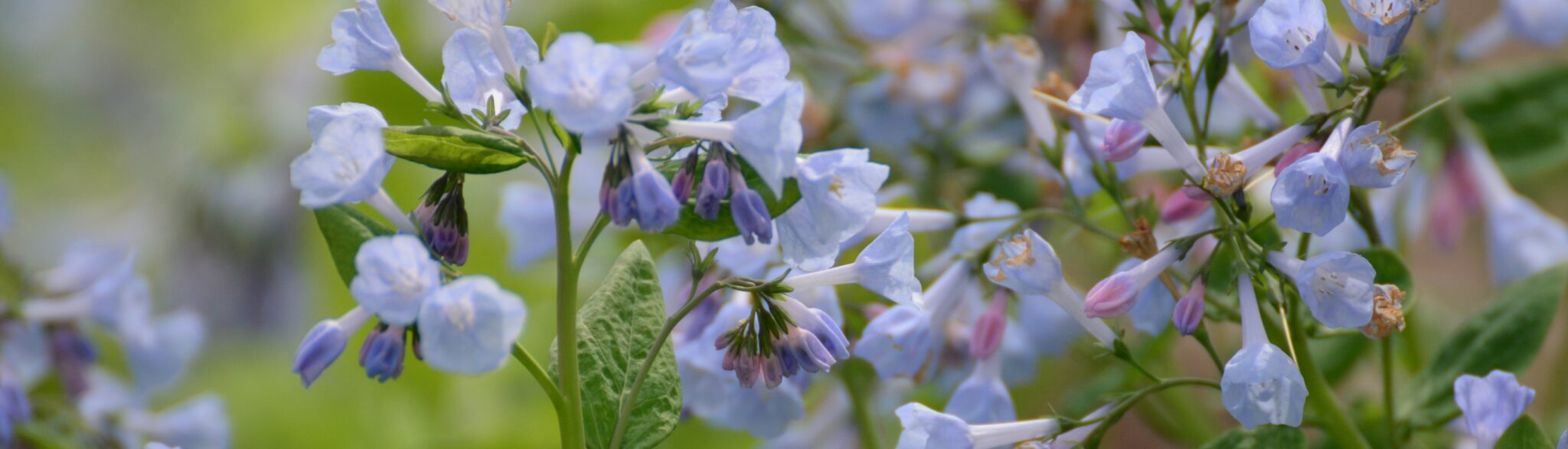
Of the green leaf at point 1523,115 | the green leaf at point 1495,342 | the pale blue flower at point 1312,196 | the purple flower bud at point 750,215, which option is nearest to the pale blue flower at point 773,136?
the purple flower bud at point 750,215

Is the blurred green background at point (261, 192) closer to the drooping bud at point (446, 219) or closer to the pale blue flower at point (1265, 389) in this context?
the pale blue flower at point (1265, 389)

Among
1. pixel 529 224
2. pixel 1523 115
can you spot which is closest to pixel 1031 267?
pixel 529 224

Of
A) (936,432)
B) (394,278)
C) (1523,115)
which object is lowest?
(1523,115)

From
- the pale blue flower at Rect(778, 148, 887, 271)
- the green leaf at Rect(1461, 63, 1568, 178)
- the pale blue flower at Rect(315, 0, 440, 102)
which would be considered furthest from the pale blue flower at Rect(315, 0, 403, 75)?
the green leaf at Rect(1461, 63, 1568, 178)

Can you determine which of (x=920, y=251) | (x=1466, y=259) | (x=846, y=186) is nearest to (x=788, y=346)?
(x=846, y=186)

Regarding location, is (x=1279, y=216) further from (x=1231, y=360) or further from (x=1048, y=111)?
(x=1048, y=111)

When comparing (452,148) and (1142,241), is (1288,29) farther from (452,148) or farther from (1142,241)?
(452,148)
